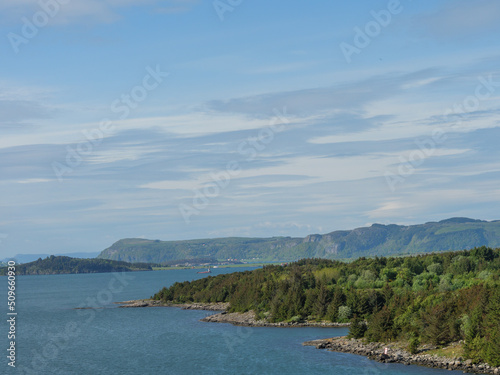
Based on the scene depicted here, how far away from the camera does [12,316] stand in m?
156

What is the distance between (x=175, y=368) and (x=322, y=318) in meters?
43.1

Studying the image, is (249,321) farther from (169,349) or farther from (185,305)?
(185,305)

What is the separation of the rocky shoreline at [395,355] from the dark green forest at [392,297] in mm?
1335

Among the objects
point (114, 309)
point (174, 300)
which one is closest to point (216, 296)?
point (174, 300)

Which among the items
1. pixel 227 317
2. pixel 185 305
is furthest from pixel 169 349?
pixel 185 305

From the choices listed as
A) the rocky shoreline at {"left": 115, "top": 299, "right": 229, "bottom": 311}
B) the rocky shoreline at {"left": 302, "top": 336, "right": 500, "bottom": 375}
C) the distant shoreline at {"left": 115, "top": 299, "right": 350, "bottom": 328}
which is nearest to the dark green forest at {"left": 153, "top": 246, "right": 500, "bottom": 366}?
the rocky shoreline at {"left": 302, "top": 336, "right": 500, "bottom": 375}

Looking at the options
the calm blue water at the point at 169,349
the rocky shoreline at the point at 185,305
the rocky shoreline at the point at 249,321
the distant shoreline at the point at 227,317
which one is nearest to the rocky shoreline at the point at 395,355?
the calm blue water at the point at 169,349

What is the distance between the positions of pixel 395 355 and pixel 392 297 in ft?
99.4

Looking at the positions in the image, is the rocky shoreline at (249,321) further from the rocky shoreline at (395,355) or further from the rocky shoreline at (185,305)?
the rocky shoreline at (395,355)

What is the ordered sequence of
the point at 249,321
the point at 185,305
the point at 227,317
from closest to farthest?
the point at 249,321, the point at 227,317, the point at 185,305

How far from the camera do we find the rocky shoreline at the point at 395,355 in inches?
2832

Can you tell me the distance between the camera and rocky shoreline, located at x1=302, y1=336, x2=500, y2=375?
71931 mm

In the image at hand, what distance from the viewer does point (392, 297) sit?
360 feet

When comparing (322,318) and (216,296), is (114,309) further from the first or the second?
(322,318)
